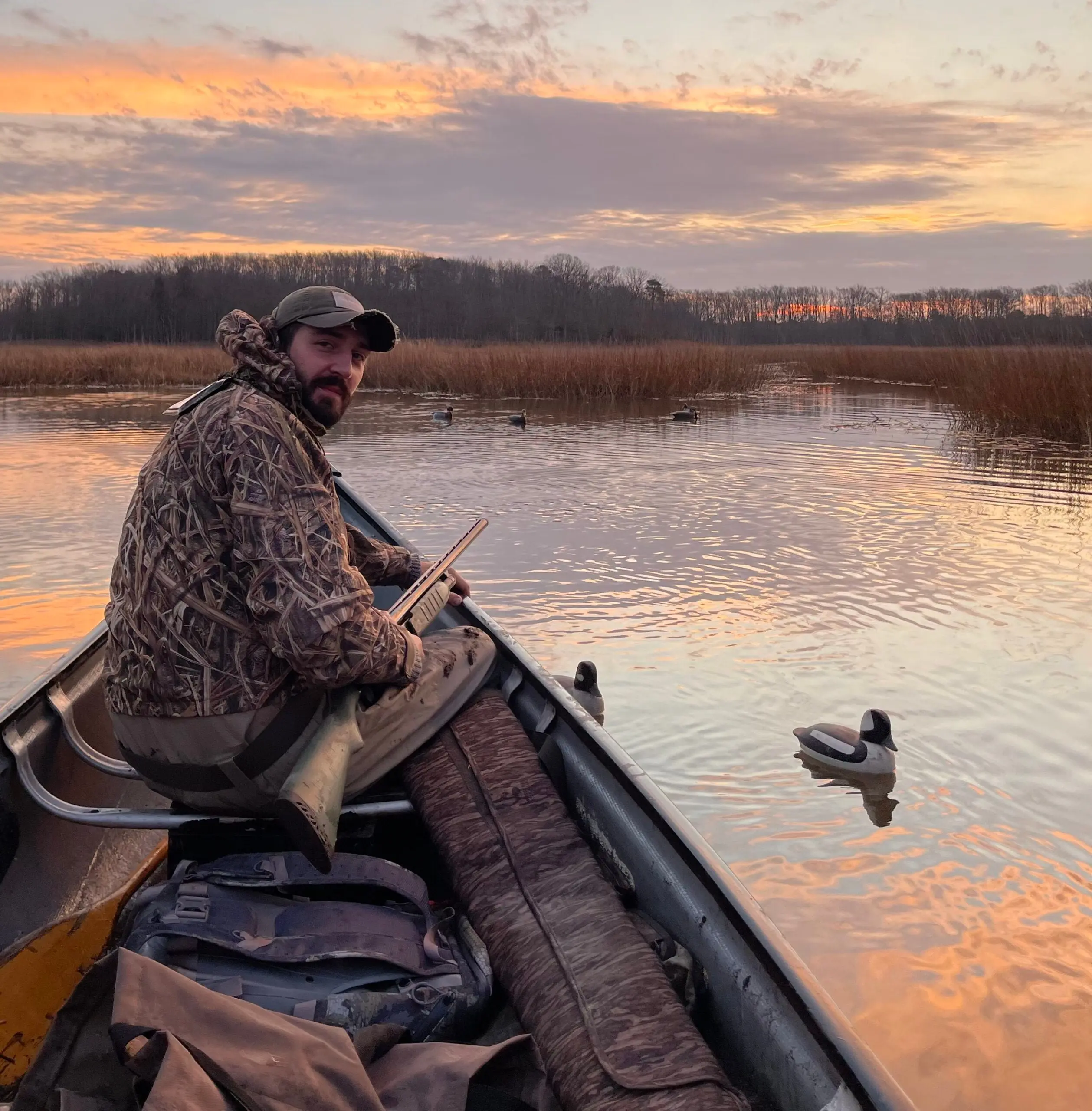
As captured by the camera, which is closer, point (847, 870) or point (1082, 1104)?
point (1082, 1104)

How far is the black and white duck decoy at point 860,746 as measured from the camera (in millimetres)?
4004

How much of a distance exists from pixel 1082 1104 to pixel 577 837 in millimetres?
1273

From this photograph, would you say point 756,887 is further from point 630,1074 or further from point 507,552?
point 507,552

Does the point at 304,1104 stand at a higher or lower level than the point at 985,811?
higher

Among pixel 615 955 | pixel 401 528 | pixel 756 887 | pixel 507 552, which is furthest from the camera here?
pixel 401 528

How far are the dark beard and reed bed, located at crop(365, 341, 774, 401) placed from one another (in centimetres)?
1763

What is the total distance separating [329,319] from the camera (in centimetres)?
251

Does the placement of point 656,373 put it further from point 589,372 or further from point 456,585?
point 456,585

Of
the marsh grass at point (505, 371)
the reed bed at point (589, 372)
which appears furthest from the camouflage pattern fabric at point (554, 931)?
the marsh grass at point (505, 371)

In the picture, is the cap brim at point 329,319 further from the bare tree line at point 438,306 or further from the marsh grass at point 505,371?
the bare tree line at point 438,306

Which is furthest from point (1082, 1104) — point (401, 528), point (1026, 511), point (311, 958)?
point (1026, 511)

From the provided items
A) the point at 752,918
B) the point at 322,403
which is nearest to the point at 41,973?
the point at 322,403

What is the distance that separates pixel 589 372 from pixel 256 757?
18151 mm

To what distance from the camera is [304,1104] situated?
5.21 ft
